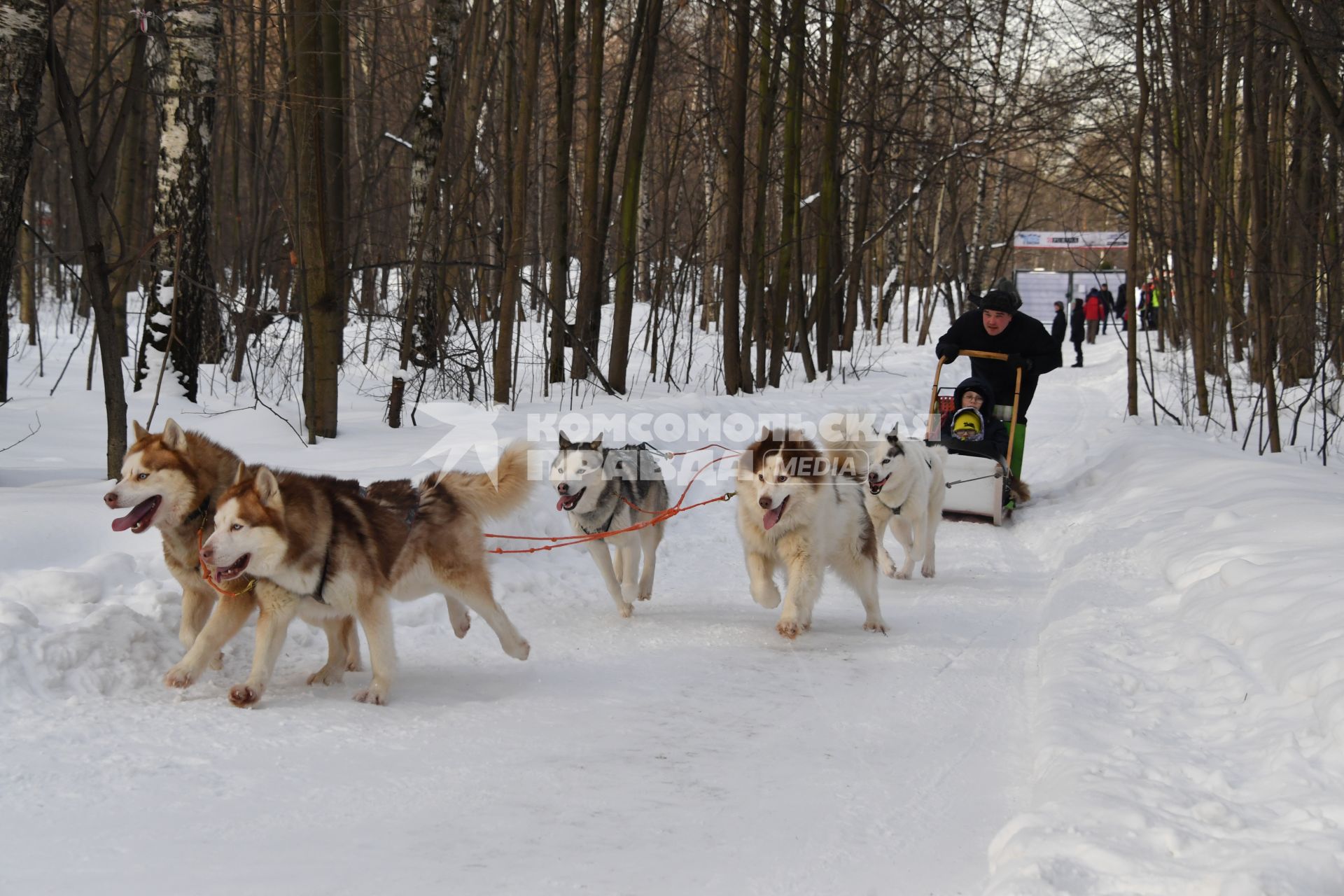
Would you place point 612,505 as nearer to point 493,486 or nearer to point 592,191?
point 493,486

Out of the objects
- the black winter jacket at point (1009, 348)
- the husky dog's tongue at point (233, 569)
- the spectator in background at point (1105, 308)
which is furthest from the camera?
the spectator in background at point (1105, 308)

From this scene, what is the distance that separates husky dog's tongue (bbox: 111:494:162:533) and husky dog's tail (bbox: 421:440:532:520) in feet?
3.56

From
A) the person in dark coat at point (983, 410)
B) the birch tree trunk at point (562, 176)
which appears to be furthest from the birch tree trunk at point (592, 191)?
the person in dark coat at point (983, 410)

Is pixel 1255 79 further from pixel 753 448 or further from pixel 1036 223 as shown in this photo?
pixel 1036 223

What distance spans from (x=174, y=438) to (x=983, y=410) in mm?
6242

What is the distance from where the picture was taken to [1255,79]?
36.6ft

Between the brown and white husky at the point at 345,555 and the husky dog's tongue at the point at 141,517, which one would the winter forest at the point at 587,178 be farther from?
the brown and white husky at the point at 345,555

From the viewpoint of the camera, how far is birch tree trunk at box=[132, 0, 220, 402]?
9914 mm

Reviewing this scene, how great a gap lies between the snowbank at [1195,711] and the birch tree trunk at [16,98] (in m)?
5.93

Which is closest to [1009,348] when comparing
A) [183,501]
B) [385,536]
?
[385,536]

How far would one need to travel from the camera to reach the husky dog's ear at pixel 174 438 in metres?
4.37

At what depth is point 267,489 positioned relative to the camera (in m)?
4.07

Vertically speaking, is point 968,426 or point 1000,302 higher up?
Answer: point 1000,302

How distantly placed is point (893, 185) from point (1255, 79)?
15.8m
